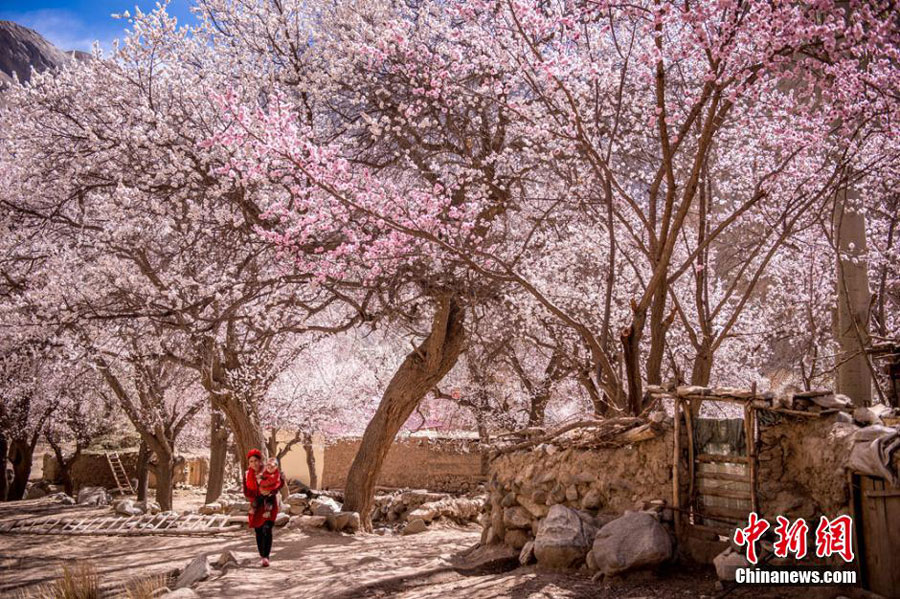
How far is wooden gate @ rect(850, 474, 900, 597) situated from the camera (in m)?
4.32

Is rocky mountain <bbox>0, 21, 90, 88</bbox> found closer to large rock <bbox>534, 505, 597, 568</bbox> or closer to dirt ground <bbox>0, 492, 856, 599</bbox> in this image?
dirt ground <bbox>0, 492, 856, 599</bbox>

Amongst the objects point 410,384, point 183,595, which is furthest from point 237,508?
point 183,595

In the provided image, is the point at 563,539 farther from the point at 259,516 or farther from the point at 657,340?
the point at 259,516

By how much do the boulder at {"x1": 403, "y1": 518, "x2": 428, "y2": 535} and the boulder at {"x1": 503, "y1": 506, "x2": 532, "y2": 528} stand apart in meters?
4.25

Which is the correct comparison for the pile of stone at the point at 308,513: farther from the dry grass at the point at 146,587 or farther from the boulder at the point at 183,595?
the boulder at the point at 183,595

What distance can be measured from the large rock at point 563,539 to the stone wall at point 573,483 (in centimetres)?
20

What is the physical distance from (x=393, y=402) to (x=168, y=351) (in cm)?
402

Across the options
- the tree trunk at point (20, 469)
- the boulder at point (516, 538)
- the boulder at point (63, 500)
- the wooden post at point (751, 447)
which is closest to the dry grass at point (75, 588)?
the boulder at point (516, 538)

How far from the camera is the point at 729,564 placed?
4922 mm

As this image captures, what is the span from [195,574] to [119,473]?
57.3 ft

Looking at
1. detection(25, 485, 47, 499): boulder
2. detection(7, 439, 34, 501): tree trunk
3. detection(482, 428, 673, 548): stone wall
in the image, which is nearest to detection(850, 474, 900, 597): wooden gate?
detection(482, 428, 673, 548): stone wall

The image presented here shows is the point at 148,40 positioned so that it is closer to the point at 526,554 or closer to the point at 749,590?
the point at 526,554

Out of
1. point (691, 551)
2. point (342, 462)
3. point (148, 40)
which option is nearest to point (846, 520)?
point (691, 551)

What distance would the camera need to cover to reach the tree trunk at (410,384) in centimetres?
1048
